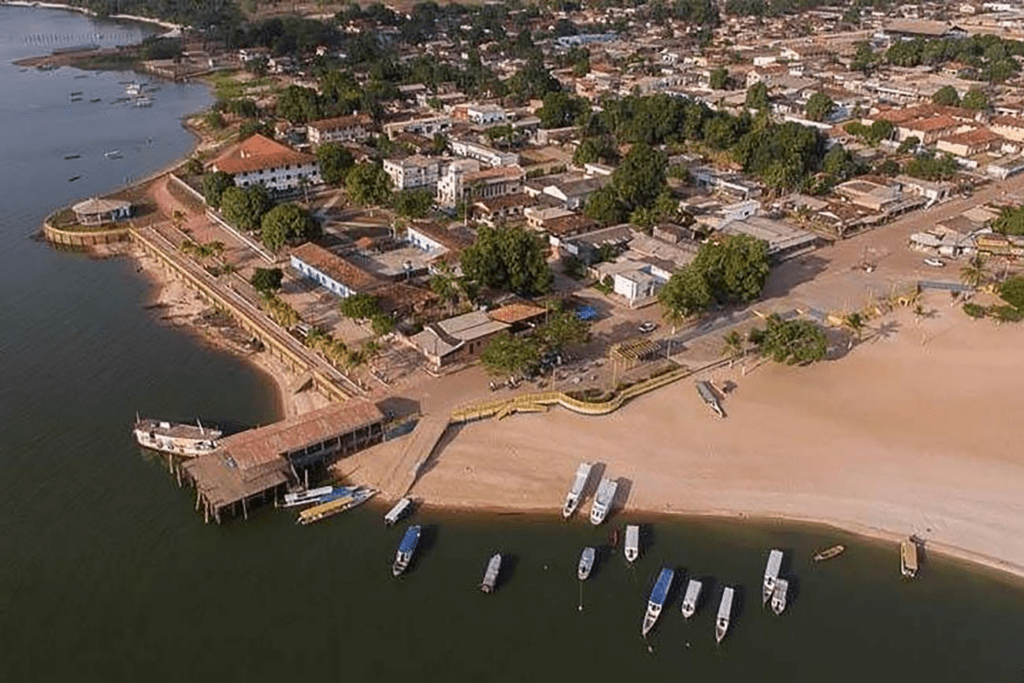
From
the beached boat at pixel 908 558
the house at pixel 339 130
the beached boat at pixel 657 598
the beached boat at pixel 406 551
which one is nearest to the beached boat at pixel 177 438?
the beached boat at pixel 406 551

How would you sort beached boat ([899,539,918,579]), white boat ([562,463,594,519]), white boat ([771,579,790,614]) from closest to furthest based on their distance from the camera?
1. white boat ([771,579,790,614])
2. beached boat ([899,539,918,579])
3. white boat ([562,463,594,519])

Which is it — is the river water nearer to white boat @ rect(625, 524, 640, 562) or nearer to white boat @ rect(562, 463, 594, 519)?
white boat @ rect(625, 524, 640, 562)

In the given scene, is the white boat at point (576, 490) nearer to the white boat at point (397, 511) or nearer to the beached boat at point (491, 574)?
the beached boat at point (491, 574)

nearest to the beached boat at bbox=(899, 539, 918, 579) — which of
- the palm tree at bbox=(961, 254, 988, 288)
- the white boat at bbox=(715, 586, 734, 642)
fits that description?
the white boat at bbox=(715, 586, 734, 642)

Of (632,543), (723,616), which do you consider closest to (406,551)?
(632,543)

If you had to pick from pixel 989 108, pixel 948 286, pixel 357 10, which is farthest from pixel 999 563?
pixel 357 10

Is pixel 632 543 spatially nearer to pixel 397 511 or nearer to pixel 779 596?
pixel 779 596

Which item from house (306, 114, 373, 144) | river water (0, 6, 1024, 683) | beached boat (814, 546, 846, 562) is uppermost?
house (306, 114, 373, 144)

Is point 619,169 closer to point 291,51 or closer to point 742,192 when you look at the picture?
point 742,192
